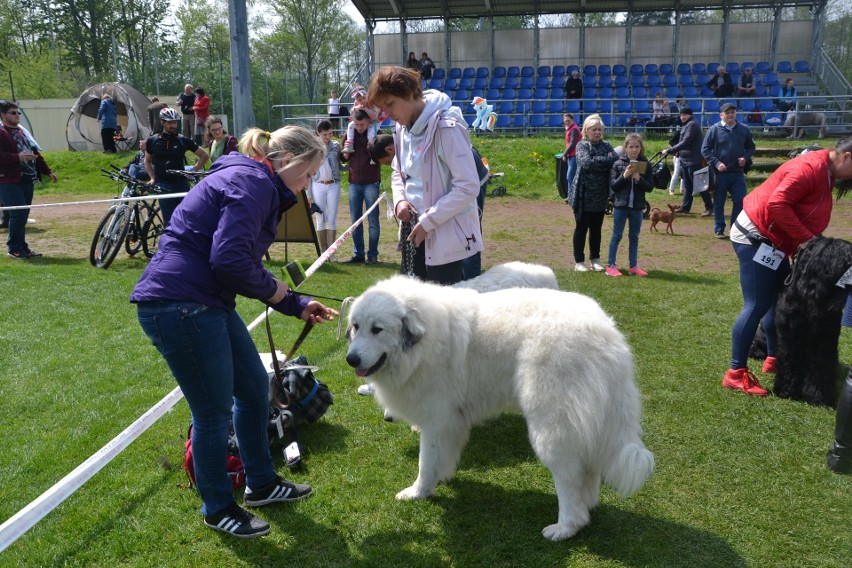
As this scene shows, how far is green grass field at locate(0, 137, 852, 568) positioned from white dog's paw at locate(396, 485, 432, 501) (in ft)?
0.12

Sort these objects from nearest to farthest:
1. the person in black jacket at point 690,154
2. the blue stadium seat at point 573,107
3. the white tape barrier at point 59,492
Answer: the white tape barrier at point 59,492, the person in black jacket at point 690,154, the blue stadium seat at point 573,107

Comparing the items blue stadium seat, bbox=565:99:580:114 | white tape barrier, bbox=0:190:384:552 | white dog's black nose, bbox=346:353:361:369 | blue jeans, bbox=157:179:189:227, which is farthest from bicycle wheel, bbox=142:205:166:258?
blue stadium seat, bbox=565:99:580:114

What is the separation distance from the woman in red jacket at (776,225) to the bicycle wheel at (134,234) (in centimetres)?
858

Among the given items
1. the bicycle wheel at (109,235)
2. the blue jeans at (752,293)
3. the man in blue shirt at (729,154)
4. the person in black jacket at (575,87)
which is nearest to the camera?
the blue jeans at (752,293)

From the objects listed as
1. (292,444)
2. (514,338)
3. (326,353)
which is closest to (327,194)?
(326,353)

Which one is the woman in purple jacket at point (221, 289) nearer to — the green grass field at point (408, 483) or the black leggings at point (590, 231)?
the green grass field at point (408, 483)

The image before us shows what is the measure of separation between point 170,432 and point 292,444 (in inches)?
39.2

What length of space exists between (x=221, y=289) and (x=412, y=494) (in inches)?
65.1

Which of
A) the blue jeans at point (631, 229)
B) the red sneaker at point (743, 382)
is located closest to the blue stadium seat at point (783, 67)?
the blue jeans at point (631, 229)

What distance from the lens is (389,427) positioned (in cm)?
440

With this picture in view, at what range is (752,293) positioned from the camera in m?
4.76

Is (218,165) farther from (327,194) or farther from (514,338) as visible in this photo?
(327,194)

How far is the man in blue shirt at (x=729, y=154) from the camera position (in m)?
10.9

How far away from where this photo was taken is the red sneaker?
4836mm
